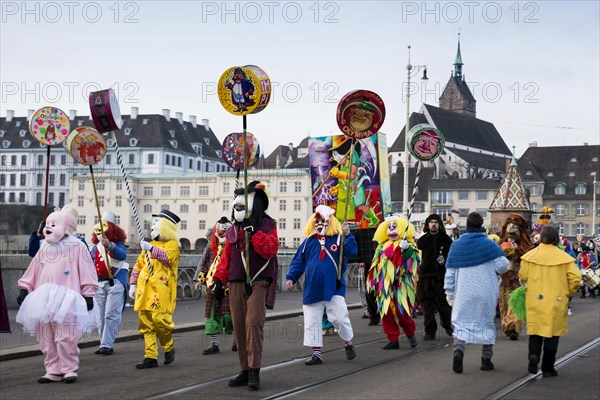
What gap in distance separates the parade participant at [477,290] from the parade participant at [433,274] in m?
3.43

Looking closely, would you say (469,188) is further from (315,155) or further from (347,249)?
(347,249)

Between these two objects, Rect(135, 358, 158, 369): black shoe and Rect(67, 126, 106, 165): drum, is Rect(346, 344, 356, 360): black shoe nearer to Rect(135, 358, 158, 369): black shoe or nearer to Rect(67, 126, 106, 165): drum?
Rect(135, 358, 158, 369): black shoe

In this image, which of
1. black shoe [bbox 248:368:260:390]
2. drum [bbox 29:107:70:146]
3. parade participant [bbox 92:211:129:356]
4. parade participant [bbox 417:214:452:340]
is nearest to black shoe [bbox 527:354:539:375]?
black shoe [bbox 248:368:260:390]

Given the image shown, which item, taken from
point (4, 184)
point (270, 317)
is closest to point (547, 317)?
point (270, 317)

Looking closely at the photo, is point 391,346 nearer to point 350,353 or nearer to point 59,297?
point 350,353

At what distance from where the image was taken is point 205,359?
458 inches

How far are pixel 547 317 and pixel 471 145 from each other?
146 m

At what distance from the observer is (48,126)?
46.2 feet

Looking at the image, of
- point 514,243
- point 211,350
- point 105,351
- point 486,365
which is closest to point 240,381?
point 211,350

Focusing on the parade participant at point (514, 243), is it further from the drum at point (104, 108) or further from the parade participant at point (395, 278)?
the drum at point (104, 108)

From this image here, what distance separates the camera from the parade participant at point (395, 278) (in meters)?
12.9

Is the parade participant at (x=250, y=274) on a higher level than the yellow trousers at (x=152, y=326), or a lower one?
higher

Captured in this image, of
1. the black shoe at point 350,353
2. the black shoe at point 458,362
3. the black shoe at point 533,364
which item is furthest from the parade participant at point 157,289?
the black shoe at point 533,364

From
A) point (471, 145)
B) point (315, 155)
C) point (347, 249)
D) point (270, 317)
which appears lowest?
point (270, 317)
